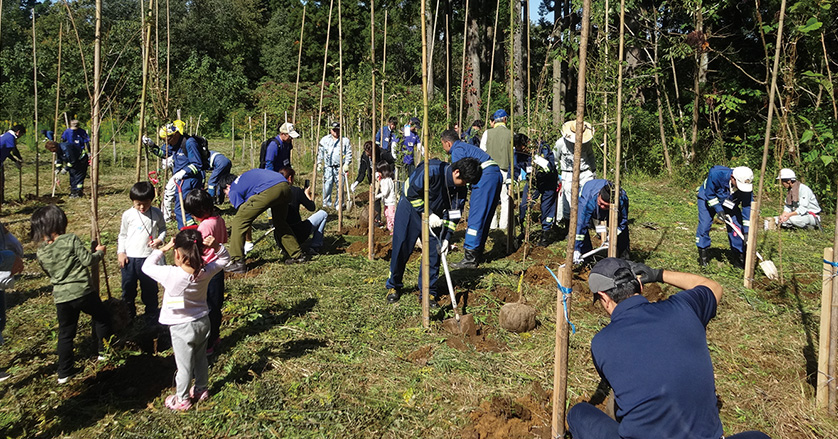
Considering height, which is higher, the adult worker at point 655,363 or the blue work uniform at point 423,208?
the blue work uniform at point 423,208

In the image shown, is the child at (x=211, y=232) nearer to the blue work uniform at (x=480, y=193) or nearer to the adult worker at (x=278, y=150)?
the blue work uniform at (x=480, y=193)

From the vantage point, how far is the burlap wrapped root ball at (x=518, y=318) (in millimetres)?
4922

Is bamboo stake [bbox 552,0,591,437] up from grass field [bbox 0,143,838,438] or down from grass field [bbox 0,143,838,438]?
up

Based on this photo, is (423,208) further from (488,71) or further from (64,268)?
(488,71)

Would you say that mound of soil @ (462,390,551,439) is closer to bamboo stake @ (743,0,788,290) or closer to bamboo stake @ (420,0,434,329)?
bamboo stake @ (420,0,434,329)

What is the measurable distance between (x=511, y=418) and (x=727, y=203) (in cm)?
486

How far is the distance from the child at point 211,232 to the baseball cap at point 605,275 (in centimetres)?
300

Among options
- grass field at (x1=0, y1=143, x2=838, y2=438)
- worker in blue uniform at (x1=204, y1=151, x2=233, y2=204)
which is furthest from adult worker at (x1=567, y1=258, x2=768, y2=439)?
worker in blue uniform at (x1=204, y1=151, x2=233, y2=204)

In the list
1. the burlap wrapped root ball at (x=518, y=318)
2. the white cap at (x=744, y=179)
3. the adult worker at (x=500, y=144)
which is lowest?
the burlap wrapped root ball at (x=518, y=318)

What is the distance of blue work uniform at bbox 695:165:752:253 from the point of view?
6727 millimetres

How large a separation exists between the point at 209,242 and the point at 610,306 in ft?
9.19

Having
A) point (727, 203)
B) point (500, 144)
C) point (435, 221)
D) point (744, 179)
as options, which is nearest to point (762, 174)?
point (744, 179)

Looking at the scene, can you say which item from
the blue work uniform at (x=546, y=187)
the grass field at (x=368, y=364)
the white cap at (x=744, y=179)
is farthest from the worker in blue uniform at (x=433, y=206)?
the white cap at (x=744, y=179)

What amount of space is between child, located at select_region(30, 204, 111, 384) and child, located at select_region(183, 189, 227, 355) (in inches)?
31.7
